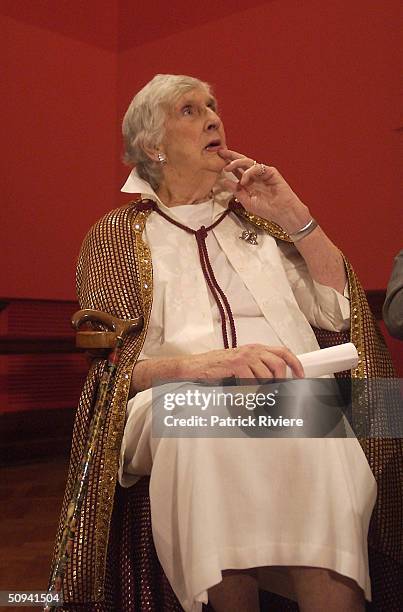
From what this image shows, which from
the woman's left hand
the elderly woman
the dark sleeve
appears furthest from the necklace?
the dark sleeve

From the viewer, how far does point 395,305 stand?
143cm

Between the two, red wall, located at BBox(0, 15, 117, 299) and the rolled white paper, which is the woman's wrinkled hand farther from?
red wall, located at BBox(0, 15, 117, 299)

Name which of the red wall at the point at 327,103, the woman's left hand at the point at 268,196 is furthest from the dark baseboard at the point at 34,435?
the woman's left hand at the point at 268,196

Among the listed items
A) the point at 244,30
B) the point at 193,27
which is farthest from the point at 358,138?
the point at 193,27

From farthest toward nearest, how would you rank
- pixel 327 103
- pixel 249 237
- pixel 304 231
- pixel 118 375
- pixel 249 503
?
pixel 327 103 < pixel 249 237 < pixel 304 231 < pixel 118 375 < pixel 249 503

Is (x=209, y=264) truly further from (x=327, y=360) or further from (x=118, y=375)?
(x=327, y=360)

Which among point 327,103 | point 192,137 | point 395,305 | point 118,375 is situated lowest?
point 118,375

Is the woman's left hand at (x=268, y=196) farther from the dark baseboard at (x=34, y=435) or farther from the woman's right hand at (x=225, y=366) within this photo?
the dark baseboard at (x=34, y=435)

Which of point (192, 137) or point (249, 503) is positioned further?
point (192, 137)

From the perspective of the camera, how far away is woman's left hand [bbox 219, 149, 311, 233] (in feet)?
5.51

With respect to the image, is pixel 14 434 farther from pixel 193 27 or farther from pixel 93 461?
pixel 93 461

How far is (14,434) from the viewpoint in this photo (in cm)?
429

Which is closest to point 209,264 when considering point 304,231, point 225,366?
point 304,231

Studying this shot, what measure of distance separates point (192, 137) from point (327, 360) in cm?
87
